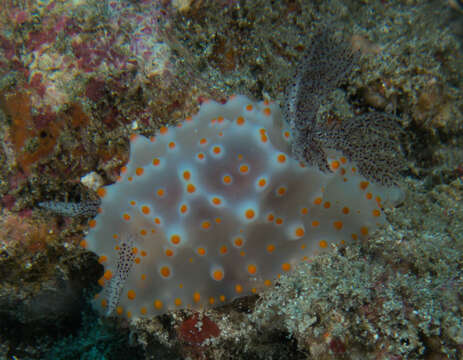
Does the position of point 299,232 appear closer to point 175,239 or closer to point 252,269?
point 252,269

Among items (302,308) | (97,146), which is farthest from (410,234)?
(97,146)

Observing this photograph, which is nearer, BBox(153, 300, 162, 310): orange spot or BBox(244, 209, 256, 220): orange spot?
BBox(244, 209, 256, 220): orange spot

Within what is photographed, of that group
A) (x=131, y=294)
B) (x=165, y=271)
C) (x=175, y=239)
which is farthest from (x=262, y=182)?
(x=131, y=294)

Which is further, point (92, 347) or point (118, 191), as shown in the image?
point (92, 347)

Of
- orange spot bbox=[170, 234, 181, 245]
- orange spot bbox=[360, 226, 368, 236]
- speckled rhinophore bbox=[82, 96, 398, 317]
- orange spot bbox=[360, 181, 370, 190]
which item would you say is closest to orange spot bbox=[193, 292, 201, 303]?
speckled rhinophore bbox=[82, 96, 398, 317]

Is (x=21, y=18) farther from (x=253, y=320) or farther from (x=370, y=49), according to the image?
(x=370, y=49)

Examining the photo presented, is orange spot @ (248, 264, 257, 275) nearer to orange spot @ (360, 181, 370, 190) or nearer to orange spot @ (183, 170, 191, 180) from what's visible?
orange spot @ (183, 170, 191, 180)

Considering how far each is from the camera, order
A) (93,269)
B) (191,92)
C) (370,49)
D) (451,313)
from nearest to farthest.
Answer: (451,313)
(191,92)
(93,269)
(370,49)

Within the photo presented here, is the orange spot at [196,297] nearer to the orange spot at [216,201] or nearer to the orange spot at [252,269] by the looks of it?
the orange spot at [252,269]
